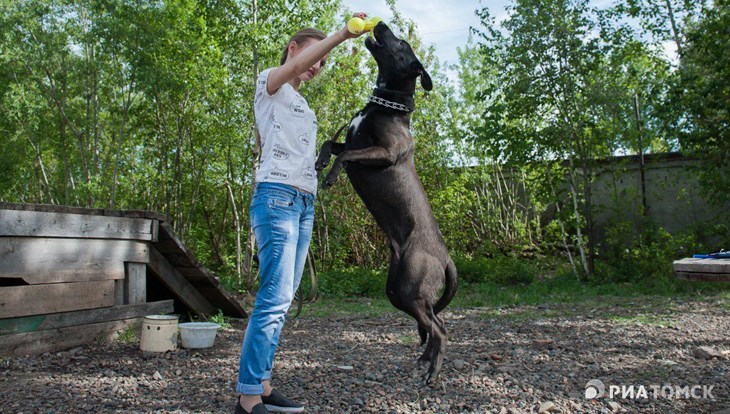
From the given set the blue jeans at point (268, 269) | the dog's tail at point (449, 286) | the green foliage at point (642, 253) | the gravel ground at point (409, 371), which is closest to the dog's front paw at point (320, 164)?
the blue jeans at point (268, 269)

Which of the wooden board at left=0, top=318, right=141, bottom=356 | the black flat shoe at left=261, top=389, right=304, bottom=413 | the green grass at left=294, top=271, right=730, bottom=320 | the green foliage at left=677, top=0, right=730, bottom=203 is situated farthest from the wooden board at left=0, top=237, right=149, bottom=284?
the green foliage at left=677, top=0, right=730, bottom=203

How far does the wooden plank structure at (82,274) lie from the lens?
3.96m

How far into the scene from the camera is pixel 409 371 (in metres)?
3.66

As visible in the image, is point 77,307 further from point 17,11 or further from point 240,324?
point 17,11

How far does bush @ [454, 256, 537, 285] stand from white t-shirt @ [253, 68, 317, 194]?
7.17 m

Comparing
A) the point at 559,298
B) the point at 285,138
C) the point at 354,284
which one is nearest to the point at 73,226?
the point at 285,138

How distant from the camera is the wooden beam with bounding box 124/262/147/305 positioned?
4777mm

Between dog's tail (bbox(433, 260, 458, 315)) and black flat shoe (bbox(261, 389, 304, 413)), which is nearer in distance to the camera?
black flat shoe (bbox(261, 389, 304, 413))

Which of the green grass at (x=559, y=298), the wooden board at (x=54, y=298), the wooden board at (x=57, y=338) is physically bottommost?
the green grass at (x=559, y=298)

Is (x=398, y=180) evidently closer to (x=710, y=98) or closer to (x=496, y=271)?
(x=710, y=98)

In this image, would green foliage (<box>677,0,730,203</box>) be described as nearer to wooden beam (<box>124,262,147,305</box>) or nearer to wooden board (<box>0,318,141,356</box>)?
wooden beam (<box>124,262,147,305</box>)

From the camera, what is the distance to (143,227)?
187 inches

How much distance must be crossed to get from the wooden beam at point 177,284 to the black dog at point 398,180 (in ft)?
8.77

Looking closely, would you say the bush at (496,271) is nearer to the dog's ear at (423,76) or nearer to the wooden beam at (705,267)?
the wooden beam at (705,267)
